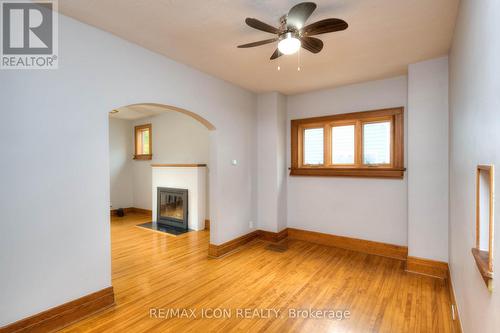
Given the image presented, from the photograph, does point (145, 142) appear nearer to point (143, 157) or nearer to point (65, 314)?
point (143, 157)

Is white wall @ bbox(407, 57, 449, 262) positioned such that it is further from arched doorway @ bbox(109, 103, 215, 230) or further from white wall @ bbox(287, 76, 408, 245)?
arched doorway @ bbox(109, 103, 215, 230)

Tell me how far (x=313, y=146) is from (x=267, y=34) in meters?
2.62

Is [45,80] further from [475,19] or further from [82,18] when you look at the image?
[475,19]

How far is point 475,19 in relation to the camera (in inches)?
59.6

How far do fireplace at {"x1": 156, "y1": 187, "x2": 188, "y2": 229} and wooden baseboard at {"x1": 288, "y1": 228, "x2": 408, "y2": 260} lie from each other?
254cm

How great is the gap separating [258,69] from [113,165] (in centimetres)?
574

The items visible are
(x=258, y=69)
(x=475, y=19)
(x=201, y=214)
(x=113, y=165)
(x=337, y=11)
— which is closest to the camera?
(x=475, y=19)

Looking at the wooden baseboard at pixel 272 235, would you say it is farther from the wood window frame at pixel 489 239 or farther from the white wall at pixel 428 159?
the wood window frame at pixel 489 239

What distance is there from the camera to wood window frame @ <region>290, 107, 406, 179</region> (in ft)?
12.7

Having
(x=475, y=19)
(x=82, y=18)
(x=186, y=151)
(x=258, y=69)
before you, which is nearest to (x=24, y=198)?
(x=82, y=18)

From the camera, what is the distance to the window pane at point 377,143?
404 centimetres

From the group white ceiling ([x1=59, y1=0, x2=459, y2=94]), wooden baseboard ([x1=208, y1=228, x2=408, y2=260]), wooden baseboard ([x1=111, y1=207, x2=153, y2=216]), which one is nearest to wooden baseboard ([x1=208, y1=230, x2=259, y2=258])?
wooden baseboard ([x1=208, y1=228, x2=408, y2=260])

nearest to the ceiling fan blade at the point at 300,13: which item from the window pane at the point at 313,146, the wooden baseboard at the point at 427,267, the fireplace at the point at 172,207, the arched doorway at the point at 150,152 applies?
the window pane at the point at 313,146

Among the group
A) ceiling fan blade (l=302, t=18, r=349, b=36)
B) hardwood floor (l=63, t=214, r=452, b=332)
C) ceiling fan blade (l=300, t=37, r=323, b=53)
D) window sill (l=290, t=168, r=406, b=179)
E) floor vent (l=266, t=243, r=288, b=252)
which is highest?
ceiling fan blade (l=300, t=37, r=323, b=53)
